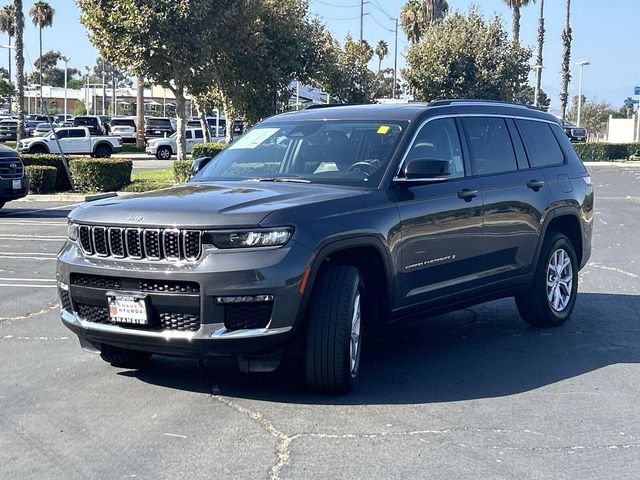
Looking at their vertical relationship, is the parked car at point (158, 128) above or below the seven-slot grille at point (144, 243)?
above

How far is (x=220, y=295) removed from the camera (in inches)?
205

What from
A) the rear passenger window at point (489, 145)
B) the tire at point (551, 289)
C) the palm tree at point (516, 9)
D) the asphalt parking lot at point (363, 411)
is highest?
the palm tree at point (516, 9)

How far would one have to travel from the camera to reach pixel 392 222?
610cm

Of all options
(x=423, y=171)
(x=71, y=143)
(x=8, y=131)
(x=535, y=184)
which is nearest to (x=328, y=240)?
(x=423, y=171)

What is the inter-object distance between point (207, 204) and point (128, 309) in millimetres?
795

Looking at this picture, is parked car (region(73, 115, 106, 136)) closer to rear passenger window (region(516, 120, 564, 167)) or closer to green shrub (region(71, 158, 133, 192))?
green shrub (region(71, 158, 133, 192))

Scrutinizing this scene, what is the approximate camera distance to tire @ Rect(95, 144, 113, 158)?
1661 inches

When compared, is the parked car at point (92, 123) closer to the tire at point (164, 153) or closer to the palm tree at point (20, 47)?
the tire at point (164, 153)

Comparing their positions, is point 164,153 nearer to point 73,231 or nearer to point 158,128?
point 158,128

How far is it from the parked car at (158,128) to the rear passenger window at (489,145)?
1983 inches

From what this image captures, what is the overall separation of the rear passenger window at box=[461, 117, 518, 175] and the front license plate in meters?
3.09

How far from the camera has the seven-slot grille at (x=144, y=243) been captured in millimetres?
5301

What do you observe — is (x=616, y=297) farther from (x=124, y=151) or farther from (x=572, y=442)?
(x=124, y=151)

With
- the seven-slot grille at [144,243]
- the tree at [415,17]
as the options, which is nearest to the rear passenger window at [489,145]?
the seven-slot grille at [144,243]
